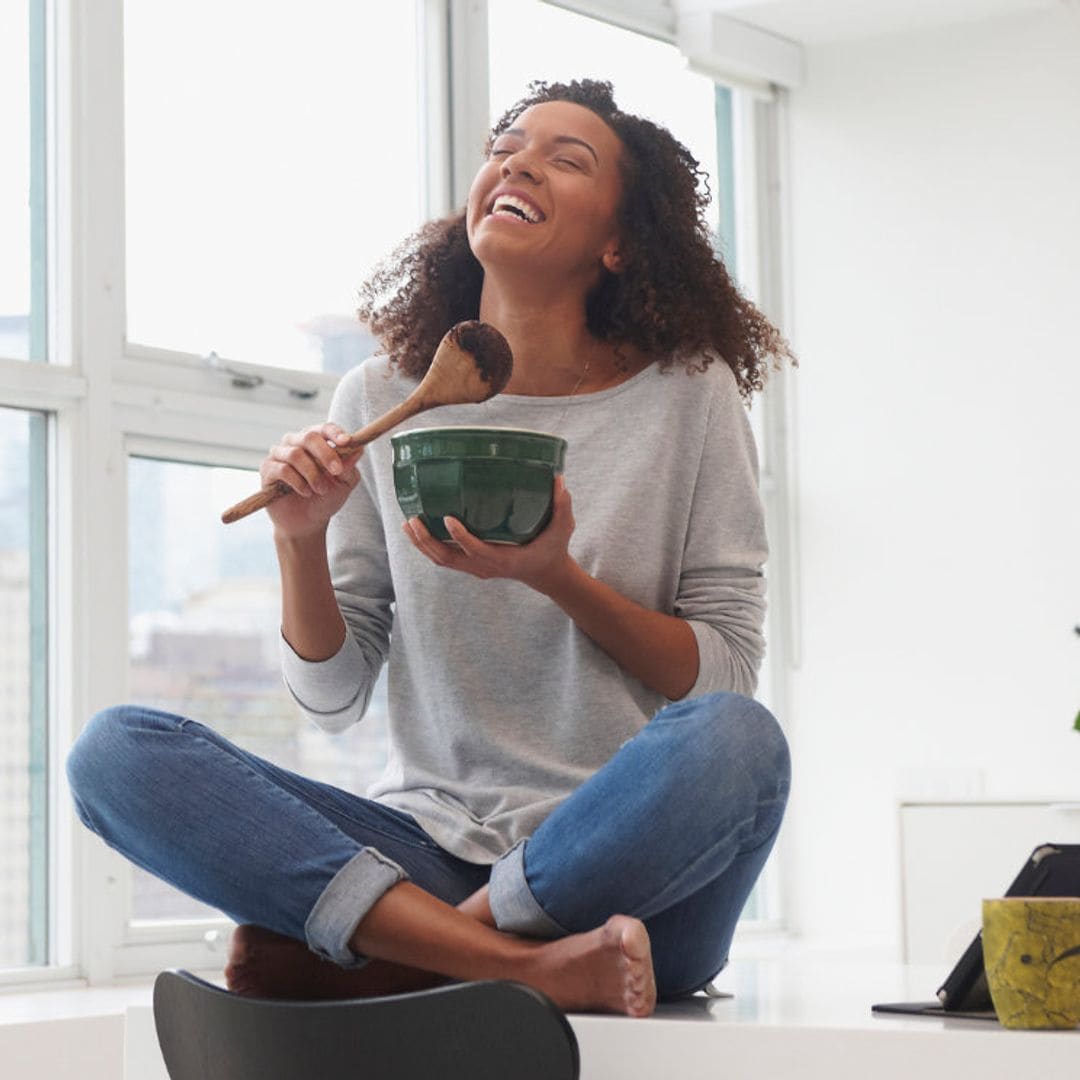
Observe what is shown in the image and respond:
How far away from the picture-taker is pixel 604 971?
1.29 meters

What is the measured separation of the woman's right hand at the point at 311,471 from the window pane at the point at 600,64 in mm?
2183

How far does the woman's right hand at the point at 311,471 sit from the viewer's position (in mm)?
1421

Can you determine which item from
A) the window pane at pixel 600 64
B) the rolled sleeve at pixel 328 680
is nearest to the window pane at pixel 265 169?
the window pane at pixel 600 64

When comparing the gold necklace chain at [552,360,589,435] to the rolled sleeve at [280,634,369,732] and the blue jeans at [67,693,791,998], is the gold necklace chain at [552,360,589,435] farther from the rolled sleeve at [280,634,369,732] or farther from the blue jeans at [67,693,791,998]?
the blue jeans at [67,693,791,998]

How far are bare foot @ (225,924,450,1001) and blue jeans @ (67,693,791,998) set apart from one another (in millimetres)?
32

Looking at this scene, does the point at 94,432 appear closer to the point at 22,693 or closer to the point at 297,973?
the point at 22,693

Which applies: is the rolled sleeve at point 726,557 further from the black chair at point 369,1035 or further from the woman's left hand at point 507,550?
the black chair at point 369,1035

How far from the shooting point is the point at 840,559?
421 cm

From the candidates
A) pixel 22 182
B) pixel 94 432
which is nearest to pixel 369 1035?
pixel 94 432

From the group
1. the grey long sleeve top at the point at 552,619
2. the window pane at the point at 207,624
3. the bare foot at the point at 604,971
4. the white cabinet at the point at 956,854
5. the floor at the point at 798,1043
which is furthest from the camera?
the white cabinet at the point at 956,854

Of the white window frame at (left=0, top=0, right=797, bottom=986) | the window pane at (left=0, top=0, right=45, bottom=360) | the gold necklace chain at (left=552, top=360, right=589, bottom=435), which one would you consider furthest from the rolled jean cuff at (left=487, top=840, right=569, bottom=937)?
the window pane at (left=0, top=0, right=45, bottom=360)

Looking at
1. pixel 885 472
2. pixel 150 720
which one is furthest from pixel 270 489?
pixel 885 472

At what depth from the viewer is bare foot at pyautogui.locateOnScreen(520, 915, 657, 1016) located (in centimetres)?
128

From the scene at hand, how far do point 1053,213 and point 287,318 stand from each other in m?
1.76
